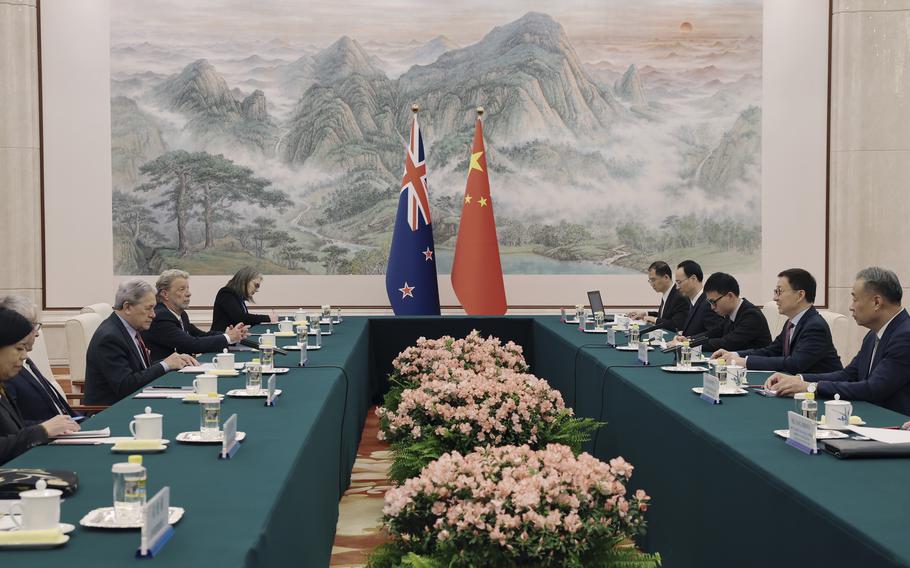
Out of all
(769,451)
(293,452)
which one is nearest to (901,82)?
(769,451)

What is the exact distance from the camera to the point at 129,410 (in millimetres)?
3490

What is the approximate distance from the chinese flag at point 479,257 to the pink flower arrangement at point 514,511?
6.62 m

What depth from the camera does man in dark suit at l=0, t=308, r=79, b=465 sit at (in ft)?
9.55

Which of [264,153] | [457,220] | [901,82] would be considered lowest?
[457,220]

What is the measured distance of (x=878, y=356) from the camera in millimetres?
3955

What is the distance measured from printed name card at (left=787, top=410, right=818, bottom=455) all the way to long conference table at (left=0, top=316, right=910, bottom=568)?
0.04 m

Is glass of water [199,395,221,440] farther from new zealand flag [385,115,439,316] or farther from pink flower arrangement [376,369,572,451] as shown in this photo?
new zealand flag [385,115,439,316]

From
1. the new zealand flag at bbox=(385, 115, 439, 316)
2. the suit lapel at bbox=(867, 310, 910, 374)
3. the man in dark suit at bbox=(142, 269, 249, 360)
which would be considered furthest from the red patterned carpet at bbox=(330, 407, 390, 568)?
the new zealand flag at bbox=(385, 115, 439, 316)

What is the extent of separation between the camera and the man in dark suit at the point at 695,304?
6762 mm

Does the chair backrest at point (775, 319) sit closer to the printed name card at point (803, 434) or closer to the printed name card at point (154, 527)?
the printed name card at point (803, 434)

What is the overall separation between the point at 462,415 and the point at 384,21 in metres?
6.67

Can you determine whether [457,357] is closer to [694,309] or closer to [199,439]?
[694,309]

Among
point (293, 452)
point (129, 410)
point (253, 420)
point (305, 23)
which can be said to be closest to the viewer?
point (293, 452)

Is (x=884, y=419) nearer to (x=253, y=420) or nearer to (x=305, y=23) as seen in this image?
(x=253, y=420)
